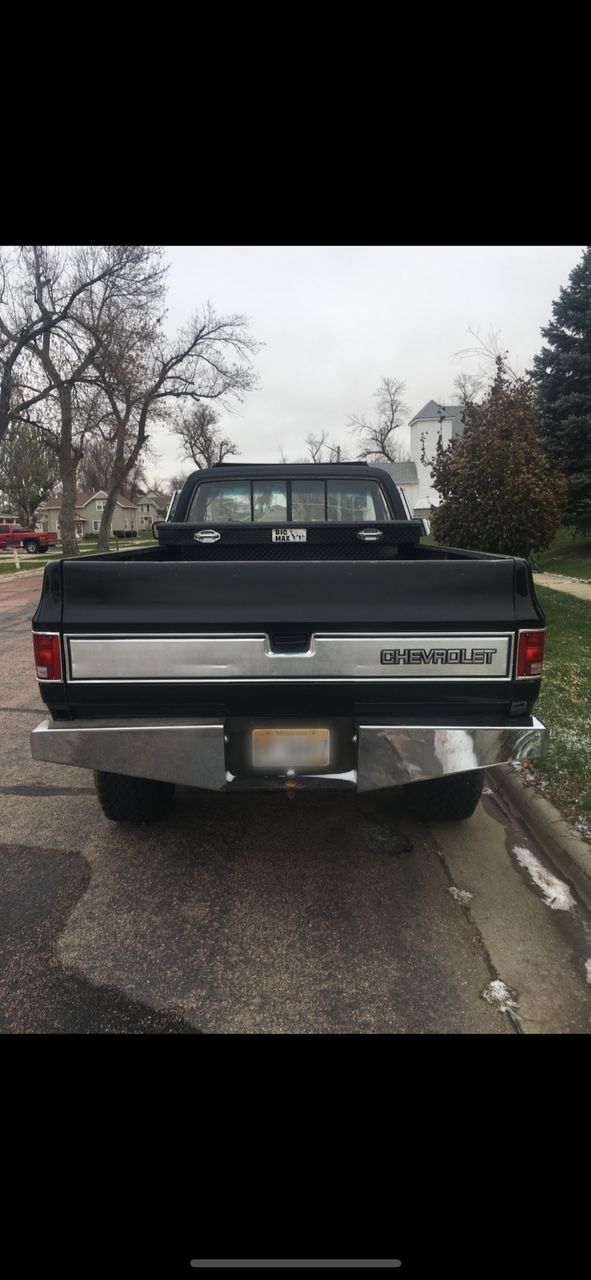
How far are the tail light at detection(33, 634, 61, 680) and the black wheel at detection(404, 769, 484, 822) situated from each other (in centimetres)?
188

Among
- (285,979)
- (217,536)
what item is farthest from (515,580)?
(217,536)

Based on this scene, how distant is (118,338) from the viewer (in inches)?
1041

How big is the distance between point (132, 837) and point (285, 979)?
1443mm

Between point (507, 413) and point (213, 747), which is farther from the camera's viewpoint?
point (507, 413)

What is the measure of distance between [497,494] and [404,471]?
6458cm

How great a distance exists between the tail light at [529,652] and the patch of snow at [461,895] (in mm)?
1079

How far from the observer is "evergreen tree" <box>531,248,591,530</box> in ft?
55.6

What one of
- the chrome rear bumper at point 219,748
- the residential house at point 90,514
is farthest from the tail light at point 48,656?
the residential house at point 90,514

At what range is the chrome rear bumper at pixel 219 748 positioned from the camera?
8.86 feet

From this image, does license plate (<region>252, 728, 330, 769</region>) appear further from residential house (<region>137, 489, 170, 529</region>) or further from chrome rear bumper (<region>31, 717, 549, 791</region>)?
residential house (<region>137, 489, 170, 529</region>)

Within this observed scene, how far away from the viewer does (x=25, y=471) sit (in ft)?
191

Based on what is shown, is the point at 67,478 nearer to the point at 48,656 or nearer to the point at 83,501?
the point at 48,656

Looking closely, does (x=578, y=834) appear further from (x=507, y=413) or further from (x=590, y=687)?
(x=507, y=413)

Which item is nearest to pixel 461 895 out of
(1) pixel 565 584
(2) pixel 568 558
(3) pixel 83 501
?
(1) pixel 565 584
